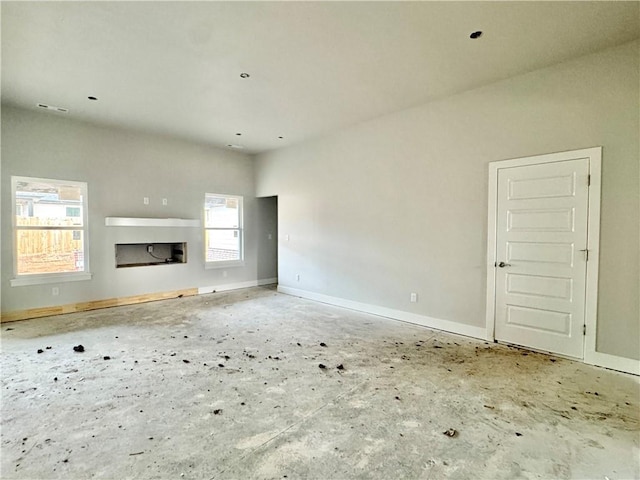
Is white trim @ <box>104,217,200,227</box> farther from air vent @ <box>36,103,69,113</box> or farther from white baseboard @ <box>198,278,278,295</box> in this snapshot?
air vent @ <box>36,103,69,113</box>

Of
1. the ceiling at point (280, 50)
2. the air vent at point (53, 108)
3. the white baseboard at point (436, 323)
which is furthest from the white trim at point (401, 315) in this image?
the air vent at point (53, 108)

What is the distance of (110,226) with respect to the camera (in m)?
5.21

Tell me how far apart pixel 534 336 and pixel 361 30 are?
358 centimetres

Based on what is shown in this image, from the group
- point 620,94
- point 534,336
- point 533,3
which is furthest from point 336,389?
point 620,94

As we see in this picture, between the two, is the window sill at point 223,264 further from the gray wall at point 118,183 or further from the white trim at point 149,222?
the white trim at point 149,222

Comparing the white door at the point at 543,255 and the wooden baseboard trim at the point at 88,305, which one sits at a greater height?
the white door at the point at 543,255

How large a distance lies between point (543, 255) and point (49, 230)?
6.75m

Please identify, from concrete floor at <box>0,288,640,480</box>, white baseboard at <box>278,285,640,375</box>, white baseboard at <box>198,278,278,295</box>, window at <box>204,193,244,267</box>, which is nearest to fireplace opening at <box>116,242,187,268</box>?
window at <box>204,193,244,267</box>

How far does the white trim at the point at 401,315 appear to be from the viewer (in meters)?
3.83

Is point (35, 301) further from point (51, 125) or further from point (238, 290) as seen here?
point (238, 290)

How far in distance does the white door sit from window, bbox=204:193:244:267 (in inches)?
206

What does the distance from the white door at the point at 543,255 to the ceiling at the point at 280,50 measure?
1.22 m


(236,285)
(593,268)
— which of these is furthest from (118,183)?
(593,268)

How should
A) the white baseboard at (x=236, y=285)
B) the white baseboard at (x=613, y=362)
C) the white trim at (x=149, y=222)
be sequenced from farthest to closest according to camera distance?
the white baseboard at (x=236, y=285), the white trim at (x=149, y=222), the white baseboard at (x=613, y=362)
